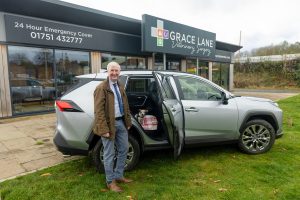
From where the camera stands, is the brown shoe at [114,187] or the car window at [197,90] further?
the car window at [197,90]

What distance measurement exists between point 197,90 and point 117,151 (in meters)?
1.97

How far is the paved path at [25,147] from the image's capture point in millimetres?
4359

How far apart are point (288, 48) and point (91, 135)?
4134 cm

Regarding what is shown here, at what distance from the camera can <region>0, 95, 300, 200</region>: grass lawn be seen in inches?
131

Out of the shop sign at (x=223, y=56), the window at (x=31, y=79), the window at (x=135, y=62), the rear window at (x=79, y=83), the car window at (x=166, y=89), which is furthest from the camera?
the shop sign at (x=223, y=56)

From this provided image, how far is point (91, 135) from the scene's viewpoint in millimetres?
3783

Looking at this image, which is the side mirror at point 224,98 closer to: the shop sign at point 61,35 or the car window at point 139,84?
the car window at point 139,84

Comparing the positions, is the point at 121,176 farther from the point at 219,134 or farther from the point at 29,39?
the point at 29,39

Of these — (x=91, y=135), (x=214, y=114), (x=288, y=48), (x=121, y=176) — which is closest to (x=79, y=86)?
(x=91, y=135)

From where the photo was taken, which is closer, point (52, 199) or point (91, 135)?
point (52, 199)

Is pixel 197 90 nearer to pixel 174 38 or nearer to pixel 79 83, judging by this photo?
pixel 79 83

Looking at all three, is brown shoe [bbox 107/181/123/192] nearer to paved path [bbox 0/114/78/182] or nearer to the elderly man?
the elderly man

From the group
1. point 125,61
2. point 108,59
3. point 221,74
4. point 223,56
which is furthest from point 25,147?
point 221,74

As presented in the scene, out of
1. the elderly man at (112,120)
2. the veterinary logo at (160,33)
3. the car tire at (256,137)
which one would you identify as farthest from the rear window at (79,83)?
the veterinary logo at (160,33)
